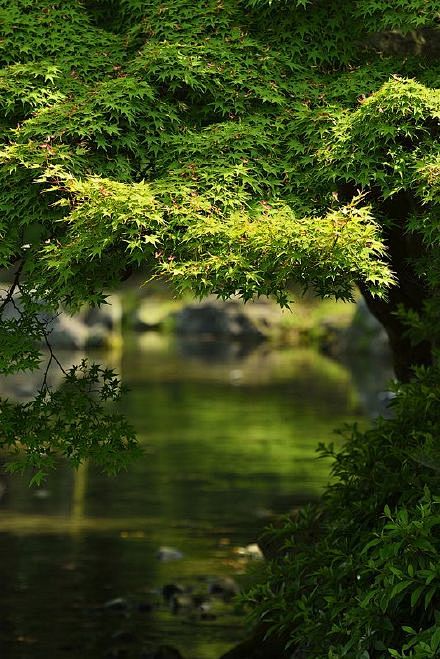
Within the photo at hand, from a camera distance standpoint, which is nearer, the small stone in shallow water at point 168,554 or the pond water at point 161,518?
the pond water at point 161,518

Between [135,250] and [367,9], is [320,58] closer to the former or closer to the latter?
[367,9]

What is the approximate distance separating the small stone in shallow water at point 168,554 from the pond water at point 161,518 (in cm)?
4

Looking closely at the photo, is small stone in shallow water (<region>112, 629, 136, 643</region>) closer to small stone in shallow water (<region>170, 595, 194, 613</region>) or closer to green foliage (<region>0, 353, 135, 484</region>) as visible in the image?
small stone in shallow water (<region>170, 595, 194, 613</region>)

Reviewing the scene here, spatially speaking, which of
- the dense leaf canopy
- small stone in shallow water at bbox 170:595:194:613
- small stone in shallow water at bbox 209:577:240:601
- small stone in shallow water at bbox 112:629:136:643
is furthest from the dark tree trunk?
small stone in shallow water at bbox 112:629:136:643

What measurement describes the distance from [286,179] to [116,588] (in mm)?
5635

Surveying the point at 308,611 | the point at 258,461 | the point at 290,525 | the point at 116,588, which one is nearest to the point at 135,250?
the point at 308,611

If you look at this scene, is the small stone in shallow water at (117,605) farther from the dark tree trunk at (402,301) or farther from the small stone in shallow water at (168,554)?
the dark tree trunk at (402,301)

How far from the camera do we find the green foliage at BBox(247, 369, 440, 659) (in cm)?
605

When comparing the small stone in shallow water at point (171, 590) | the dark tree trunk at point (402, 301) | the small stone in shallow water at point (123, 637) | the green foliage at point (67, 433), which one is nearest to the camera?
the green foliage at point (67, 433)

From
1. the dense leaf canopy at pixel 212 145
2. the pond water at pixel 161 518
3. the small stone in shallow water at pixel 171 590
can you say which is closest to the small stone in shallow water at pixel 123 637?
the pond water at pixel 161 518

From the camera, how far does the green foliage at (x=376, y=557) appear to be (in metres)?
6.05

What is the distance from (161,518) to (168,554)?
1881 mm

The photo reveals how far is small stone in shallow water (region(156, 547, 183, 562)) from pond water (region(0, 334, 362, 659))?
1.8 inches

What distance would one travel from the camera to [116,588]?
11.2 meters
